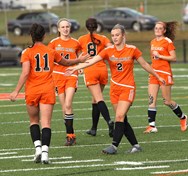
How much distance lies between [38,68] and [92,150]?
1854 millimetres

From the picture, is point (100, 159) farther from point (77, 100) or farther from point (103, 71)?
point (77, 100)

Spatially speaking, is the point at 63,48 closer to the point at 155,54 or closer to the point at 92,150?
the point at 155,54

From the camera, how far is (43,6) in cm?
6353

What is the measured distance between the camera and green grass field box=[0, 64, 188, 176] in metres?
11.1

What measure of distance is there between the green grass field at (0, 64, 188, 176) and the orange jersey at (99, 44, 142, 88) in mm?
1084

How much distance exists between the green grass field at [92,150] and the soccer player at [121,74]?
0.30 metres

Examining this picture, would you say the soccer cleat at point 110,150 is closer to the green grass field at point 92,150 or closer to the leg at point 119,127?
the leg at point 119,127

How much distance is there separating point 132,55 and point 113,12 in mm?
38421

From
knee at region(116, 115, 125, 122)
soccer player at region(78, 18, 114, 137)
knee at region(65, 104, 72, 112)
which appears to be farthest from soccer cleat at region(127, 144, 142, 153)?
soccer player at region(78, 18, 114, 137)

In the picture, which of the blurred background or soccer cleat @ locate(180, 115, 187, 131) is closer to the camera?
soccer cleat @ locate(180, 115, 187, 131)

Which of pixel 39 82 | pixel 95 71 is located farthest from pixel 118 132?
pixel 95 71

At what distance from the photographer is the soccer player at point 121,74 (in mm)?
12367

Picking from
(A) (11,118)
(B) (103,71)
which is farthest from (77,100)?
(B) (103,71)

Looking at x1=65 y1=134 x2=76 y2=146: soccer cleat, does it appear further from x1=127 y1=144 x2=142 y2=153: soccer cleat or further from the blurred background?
the blurred background
